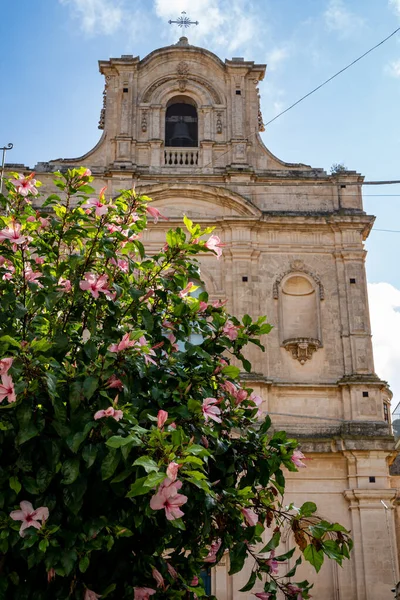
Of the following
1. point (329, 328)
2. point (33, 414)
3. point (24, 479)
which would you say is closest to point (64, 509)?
point (24, 479)

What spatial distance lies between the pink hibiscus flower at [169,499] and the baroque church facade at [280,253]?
12908 millimetres

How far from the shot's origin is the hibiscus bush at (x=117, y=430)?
5.37 m

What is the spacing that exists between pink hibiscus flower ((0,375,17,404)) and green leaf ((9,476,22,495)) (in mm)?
640

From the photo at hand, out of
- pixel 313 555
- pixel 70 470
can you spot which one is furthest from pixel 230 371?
pixel 70 470

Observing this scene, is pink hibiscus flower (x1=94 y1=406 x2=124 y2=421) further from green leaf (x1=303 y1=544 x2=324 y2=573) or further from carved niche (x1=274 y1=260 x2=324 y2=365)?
carved niche (x1=274 y1=260 x2=324 y2=365)

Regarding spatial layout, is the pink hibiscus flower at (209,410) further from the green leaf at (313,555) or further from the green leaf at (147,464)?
the green leaf at (313,555)

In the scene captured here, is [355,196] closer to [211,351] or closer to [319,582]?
[319,582]

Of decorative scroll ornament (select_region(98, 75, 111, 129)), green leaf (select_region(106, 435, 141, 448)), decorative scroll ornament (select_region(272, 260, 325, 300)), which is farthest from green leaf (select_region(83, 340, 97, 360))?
decorative scroll ornament (select_region(98, 75, 111, 129))

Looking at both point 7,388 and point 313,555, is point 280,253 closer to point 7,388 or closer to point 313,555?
point 313,555

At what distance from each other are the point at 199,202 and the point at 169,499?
53.0 ft

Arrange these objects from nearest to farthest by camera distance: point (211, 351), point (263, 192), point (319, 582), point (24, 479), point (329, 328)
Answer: point (24, 479) < point (211, 351) < point (319, 582) < point (329, 328) < point (263, 192)

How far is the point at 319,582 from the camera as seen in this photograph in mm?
17188

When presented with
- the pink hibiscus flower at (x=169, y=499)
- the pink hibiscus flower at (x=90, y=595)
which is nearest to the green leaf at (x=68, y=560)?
the pink hibiscus flower at (x=90, y=595)

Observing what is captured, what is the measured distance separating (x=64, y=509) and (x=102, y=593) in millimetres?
676
